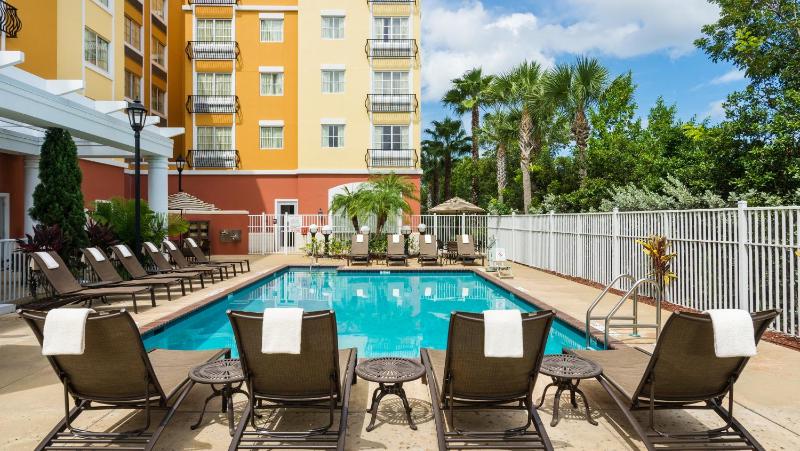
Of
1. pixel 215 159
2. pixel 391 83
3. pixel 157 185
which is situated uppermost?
pixel 391 83

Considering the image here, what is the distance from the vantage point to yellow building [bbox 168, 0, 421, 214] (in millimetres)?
23906

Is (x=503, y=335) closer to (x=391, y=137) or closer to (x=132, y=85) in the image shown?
(x=391, y=137)

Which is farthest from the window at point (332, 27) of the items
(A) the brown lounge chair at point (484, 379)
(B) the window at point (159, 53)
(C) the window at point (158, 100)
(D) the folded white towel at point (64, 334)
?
(A) the brown lounge chair at point (484, 379)

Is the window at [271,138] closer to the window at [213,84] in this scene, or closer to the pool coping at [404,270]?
the window at [213,84]

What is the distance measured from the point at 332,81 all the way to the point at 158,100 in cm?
909

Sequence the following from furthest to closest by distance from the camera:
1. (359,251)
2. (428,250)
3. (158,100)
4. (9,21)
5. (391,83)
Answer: (158,100) < (391,83) < (359,251) < (428,250) < (9,21)

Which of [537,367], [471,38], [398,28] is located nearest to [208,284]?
[537,367]

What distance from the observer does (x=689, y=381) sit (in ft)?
10.6

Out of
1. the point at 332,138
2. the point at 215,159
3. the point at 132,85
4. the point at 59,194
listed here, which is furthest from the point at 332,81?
the point at 59,194

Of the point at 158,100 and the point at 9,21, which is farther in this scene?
the point at 158,100

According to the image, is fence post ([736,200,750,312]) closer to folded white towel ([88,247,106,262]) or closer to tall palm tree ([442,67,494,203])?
folded white towel ([88,247,106,262])

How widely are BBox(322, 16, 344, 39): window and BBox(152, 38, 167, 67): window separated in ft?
28.1

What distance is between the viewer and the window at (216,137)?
2458 centimetres

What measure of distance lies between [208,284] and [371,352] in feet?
20.2
